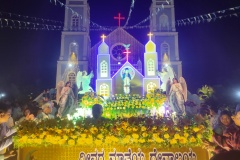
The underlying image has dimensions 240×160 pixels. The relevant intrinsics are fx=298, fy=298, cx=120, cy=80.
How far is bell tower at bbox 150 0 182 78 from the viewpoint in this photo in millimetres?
34281

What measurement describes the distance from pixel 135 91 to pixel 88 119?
25.6 m

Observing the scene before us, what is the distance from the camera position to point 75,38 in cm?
3478

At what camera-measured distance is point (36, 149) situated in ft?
18.3

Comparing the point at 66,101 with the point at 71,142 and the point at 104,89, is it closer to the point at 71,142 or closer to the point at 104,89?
Answer: the point at 71,142

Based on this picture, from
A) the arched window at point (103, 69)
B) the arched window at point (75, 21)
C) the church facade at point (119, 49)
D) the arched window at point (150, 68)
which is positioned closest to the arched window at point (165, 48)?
the church facade at point (119, 49)

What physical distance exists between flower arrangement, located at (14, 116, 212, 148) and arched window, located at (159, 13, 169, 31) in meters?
30.6

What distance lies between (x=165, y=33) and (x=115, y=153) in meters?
30.4

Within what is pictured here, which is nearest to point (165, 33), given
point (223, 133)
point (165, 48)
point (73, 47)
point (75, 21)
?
point (165, 48)

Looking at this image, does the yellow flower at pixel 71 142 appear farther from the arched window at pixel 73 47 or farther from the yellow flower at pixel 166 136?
the arched window at pixel 73 47

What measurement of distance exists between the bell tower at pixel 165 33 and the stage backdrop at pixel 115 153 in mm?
28378

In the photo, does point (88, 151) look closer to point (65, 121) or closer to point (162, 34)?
point (65, 121)

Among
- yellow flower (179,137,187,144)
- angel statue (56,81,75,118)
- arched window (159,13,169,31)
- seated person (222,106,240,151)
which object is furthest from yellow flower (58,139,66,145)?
arched window (159,13,169,31)

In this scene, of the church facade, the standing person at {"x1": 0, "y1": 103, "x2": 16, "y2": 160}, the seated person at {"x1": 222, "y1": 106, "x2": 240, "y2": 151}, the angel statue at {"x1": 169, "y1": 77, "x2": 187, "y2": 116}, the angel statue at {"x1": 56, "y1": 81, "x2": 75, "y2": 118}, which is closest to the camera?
the seated person at {"x1": 222, "y1": 106, "x2": 240, "y2": 151}

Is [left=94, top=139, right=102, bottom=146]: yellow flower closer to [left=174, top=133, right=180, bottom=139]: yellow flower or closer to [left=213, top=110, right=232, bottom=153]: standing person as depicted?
[left=174, top=133, right=180, bottom=139]: yellow flower
